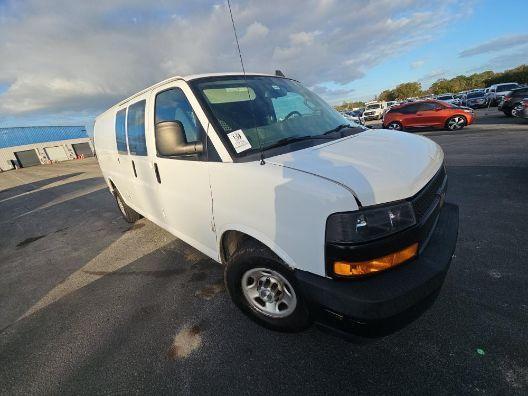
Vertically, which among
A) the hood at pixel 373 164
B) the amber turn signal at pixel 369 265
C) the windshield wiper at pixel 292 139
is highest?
the windshield wiper at pixel 292 139

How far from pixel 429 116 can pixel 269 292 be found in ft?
49.9

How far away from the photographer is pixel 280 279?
6.93ft

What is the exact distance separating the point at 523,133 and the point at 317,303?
12.1 m

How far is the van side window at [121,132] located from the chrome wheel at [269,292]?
103 inches

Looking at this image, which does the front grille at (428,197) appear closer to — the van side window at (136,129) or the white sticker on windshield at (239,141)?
the white sticker on windshield at (239,141)

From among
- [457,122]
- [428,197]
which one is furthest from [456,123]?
[428,197]

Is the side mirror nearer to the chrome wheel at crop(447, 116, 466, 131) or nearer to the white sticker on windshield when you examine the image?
the white sticker on windshield

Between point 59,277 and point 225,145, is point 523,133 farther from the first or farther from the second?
point 59,277

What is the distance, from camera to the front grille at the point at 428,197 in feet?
5.72

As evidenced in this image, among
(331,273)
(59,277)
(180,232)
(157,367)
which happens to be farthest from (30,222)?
(331,273)

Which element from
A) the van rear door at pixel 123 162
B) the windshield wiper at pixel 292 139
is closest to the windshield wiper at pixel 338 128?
the windshield wiper at pixel 292 139

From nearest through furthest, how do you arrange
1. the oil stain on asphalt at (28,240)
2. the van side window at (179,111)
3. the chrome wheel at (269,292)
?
the chrome wheel at (269,292), the van side window at (179,111), the oil stain on asphalt at (28,240)

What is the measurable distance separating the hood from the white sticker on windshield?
26 centimetres

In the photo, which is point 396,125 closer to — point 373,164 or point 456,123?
point 456,123
